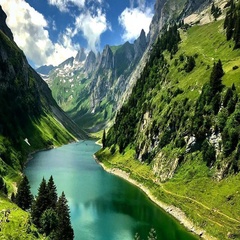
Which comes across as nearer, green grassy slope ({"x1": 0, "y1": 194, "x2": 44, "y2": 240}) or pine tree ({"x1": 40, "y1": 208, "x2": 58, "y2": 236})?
green grassy slope ({"x1": 0, "y1": 194, "x2": 44, "y2": 240})

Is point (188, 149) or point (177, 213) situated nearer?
point (177, 213)

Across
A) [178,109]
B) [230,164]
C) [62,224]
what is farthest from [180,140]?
[62,224]

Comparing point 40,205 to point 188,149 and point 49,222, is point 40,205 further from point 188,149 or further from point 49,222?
point 188,149

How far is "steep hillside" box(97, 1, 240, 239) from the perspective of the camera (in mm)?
88062

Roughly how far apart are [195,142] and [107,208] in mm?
38780

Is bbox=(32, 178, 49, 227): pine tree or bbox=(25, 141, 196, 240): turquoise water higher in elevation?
bbox=(32, 178, 49, 227): pine tree


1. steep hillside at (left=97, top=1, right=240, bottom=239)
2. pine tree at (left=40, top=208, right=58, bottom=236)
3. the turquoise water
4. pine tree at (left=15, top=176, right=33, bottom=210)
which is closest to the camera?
pine tree at (left=40, top=208, right=58, bottom=236)

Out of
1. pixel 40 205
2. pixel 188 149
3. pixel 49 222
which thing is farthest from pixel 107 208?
pixel 188 149

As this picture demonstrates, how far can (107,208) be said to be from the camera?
326ft

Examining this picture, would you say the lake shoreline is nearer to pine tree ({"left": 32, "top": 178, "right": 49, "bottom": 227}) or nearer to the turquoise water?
the turquoise water

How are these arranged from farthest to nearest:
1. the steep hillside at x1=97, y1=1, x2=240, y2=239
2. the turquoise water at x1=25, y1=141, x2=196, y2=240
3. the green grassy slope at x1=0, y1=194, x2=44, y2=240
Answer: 1. the steep hillside at x1=97, y1=1, x2=240, y2=239
2. the turquoise water at x1=25, y1=141, x2=196, y2=240
3. the green grassy slope at x1=0, y1=194, x2=44, y2=240

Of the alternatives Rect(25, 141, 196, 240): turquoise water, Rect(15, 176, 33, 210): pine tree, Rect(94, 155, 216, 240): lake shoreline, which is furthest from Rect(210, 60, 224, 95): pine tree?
Rect(15, 176, 33, 210): pine tree

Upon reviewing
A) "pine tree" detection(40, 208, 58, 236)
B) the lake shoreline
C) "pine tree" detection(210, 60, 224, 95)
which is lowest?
the lake shoreline

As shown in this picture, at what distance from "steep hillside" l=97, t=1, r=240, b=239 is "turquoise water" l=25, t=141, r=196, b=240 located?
20.1ft
